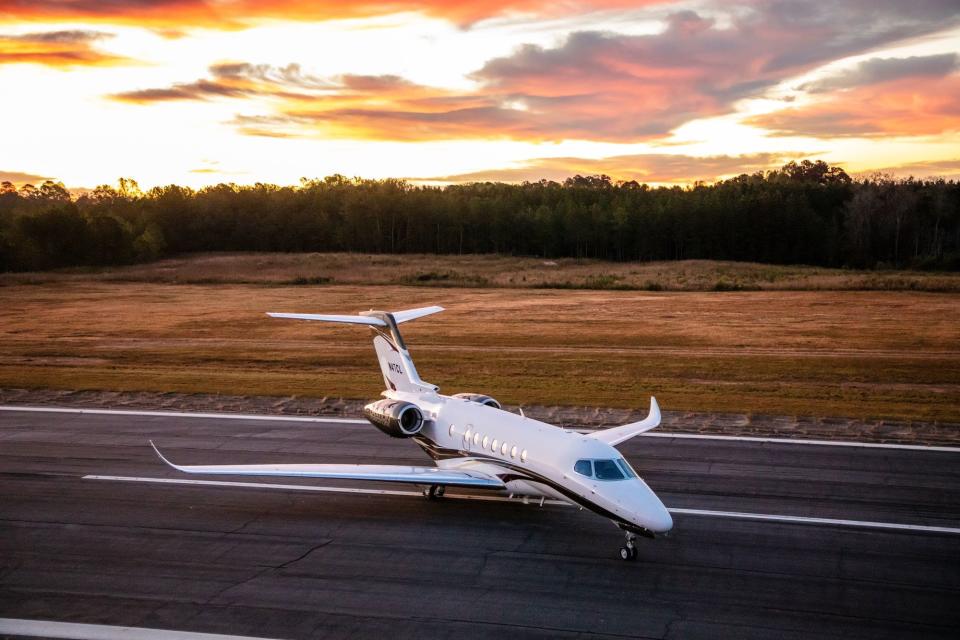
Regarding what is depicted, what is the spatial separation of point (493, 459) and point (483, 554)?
8.63 ft

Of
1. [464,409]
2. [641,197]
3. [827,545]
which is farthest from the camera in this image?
[641,197]

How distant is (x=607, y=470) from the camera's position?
17.3 meters

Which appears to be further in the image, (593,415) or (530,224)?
(530,224)

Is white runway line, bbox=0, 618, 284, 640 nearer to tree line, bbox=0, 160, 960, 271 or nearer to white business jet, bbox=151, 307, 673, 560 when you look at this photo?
white business jet, bbox=151, 307, 673, 560

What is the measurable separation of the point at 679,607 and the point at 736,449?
37.4 ft

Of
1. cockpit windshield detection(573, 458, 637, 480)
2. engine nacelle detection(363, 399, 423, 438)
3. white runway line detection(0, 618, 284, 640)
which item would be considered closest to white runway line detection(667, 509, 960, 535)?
cockpit windshield detection(573, 458, 637, 480)

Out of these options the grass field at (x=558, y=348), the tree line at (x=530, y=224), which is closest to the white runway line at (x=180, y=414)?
the grass field at (x=558, y=348)

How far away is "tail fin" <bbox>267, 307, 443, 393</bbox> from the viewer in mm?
24500

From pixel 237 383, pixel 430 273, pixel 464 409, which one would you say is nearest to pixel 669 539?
pixel 464 409

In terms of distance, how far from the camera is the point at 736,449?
1005 inches

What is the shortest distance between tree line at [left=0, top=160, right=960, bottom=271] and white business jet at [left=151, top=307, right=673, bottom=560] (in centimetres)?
10458

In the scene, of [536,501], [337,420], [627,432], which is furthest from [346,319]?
[627,432]

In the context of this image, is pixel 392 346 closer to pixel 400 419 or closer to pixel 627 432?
pixel 400 419

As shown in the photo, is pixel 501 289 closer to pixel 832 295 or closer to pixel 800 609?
pixel 832 295
